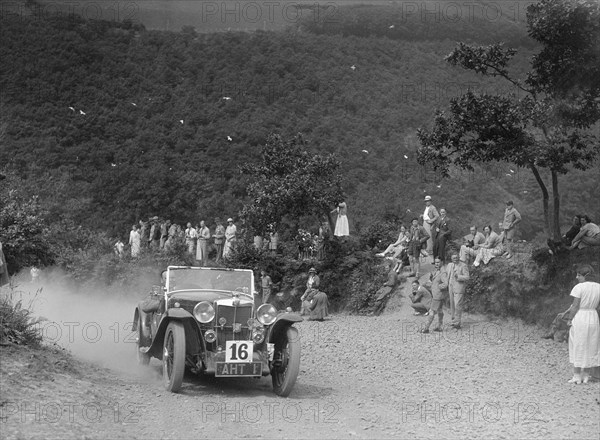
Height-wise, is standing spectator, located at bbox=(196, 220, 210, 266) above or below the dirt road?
above

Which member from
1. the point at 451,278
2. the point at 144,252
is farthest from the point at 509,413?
the point at 144,252

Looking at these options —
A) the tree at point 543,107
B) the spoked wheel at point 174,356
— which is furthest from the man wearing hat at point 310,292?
the spoked wheel at point 174,356

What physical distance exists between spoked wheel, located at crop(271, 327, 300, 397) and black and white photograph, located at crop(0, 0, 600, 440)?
4cm

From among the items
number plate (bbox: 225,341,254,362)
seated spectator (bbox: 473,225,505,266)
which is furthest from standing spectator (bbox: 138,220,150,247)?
number plate (bbox: 225,341,254,362)

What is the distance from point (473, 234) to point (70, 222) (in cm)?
2324

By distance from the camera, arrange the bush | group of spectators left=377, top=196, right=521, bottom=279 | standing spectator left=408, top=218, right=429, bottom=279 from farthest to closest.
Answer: standing spectator left=408, top=218, right=429, bottom=279 < group of spectators left=377, top=196, right=521, bottom=279 < the bush

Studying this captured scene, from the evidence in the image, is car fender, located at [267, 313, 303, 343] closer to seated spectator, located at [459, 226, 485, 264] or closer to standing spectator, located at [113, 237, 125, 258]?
seated spectator, located at [459, 226, 485, 264]

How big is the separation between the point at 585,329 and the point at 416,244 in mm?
11129

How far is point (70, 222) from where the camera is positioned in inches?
1623

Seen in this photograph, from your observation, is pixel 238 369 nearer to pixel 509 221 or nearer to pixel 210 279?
pixel 210 279

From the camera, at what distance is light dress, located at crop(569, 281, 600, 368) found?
13117 millimetres

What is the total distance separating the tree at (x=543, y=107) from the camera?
18.1m

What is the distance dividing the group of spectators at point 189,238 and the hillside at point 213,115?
7.65m

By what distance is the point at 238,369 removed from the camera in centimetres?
1234
